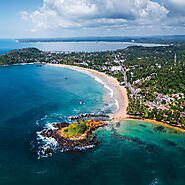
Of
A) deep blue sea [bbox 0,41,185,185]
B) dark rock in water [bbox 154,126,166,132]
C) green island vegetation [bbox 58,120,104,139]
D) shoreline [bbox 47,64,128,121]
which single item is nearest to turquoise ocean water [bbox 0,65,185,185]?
deep blue sea [bbox 0,41,185,185]

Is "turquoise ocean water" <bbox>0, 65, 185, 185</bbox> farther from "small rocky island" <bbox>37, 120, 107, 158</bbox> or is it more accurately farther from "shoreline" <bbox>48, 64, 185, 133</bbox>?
"shoreline" <bbox>48, 64, 185, 133</bbox>

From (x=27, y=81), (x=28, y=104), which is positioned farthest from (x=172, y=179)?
(x=27, y=81)

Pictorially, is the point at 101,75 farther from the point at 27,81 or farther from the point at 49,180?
the point at 49,180

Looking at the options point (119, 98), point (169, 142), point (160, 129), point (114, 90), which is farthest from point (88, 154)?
point (114, 90)

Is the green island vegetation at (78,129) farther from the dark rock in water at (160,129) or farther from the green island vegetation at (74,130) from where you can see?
the dark rock in water at (160,129)

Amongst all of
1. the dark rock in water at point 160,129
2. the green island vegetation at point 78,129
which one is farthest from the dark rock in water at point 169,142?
the green island vegetation at point 78,129

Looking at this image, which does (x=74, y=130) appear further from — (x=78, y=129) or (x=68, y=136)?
(x=68, y=136)
